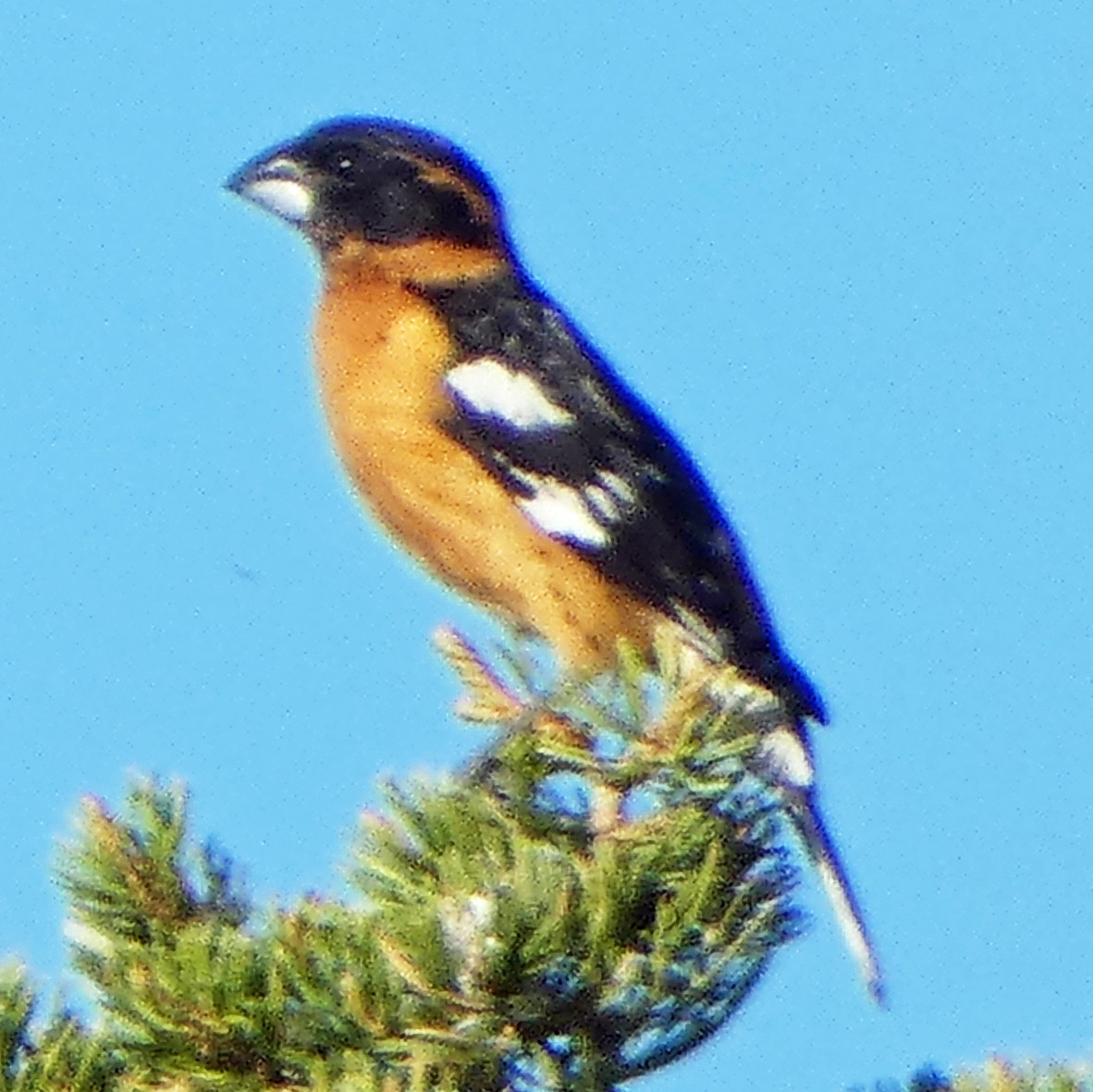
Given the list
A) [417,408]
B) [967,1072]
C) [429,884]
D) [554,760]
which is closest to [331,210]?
[417,408]

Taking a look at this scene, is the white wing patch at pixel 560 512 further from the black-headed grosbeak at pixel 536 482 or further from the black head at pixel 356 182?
the black head at pixel 356 182

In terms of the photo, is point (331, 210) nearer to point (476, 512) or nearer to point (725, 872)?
point (476, 512)

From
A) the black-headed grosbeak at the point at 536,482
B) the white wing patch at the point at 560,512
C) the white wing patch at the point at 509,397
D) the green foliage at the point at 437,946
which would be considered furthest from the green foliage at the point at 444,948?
the white wing patch at the point at 509,397

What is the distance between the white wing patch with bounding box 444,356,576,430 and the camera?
4.84 m

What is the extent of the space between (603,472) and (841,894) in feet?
3.29

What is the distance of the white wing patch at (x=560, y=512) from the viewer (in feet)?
15.3

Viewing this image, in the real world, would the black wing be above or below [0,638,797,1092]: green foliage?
above

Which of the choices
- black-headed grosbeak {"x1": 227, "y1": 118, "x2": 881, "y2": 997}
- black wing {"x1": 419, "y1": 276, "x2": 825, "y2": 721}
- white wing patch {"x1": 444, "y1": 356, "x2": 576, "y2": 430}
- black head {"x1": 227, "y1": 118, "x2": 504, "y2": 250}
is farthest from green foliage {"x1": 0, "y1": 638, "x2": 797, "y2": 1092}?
black head {"x1": 227, "y1": 118, "x2": 504, "y2": 250}

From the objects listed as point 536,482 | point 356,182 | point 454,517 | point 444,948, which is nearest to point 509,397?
point 536,482

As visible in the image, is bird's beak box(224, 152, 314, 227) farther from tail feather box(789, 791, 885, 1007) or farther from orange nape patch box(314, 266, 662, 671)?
tail feather box(789, 791, 885, 1007)

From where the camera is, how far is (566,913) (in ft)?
8.03

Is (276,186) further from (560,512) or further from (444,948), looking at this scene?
(444,948)

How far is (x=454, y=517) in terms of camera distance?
15.3 ft

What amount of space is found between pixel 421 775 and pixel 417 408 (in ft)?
6.77
